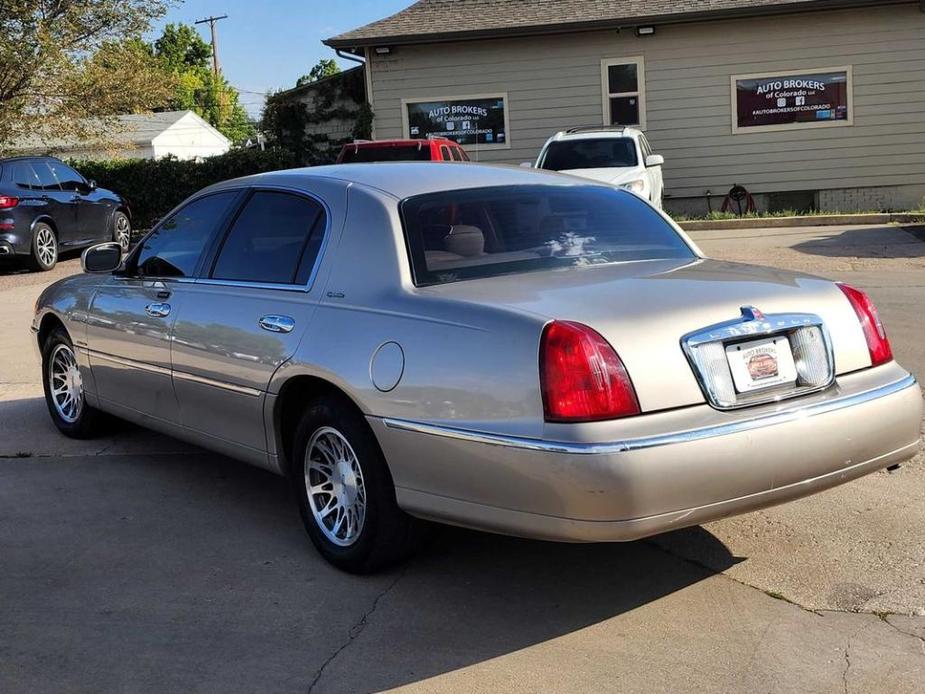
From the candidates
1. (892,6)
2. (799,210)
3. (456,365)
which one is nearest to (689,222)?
(799,210)

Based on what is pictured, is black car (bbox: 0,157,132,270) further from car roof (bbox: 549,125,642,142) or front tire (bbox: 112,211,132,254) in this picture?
car roof (bbox: 549,125,642,142)

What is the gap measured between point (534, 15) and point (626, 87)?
2.23m

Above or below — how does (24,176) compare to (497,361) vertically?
above

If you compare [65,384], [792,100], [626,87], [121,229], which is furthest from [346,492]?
[792,100]

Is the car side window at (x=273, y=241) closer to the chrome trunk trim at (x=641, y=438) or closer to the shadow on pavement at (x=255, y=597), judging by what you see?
the chrome trunk trim at (x=641, y=438)

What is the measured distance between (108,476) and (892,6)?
1822 centimetres

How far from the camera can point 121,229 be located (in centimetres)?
1802

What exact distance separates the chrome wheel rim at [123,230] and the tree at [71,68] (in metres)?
4.14

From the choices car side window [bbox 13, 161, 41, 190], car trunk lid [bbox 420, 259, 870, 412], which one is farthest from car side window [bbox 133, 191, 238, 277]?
car side window [bbox 13, 161, 41, 190]

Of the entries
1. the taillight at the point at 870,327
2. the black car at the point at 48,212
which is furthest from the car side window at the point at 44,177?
the taillight at the point at 870,327

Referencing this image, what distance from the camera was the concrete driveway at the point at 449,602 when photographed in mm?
3416

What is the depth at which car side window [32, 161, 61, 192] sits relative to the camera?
634 inches

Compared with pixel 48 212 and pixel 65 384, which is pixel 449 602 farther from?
pixel 48 212

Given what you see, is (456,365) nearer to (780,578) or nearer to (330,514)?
(330,514)
